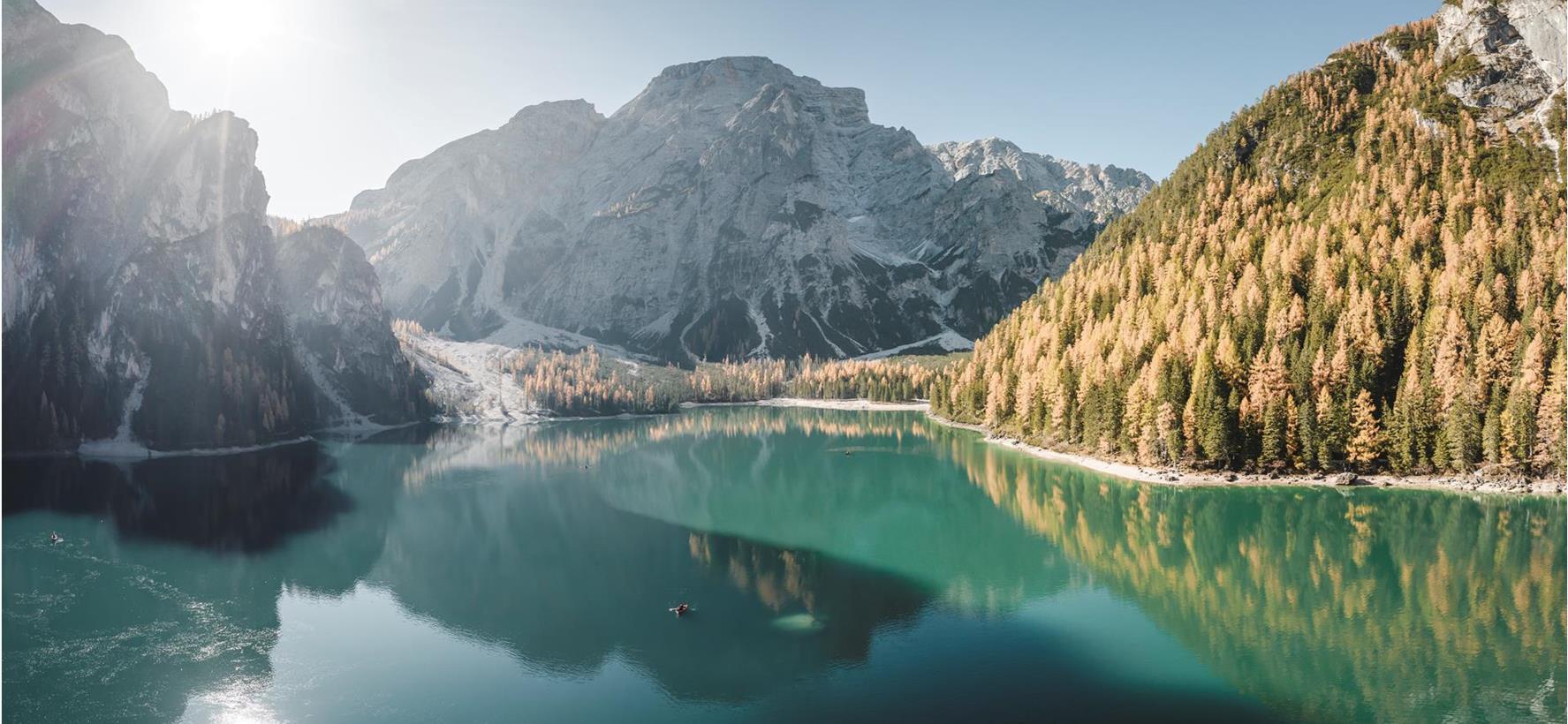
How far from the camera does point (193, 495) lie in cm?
11688

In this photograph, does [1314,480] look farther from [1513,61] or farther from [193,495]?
[193,495]

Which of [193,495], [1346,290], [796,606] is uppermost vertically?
[1346,290]

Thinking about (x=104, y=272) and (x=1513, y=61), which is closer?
(x=1513, y=61)

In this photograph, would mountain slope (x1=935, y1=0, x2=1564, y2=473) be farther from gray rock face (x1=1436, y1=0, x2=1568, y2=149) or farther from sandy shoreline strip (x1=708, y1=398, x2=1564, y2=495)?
sandy shoreline strip (x1=708, y1=398, x2=1564, y2=495)

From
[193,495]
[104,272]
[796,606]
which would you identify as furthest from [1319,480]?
[104,272]

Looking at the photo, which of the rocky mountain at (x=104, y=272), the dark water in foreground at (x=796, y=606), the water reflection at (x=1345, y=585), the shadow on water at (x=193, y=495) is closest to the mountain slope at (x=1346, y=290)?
the water reflection at (x=1345, y=585)

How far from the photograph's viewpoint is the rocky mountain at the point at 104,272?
166000 millimetres

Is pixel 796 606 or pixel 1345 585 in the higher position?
pixel 1345 585

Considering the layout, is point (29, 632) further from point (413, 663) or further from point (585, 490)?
point (585, 490)

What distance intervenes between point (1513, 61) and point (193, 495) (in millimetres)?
256606

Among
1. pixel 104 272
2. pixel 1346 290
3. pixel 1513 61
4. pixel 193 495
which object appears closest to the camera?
pixel 193 495

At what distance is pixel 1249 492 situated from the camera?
331 feet

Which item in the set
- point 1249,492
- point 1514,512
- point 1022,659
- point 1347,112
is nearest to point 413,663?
point 1022,659

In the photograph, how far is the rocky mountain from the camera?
166000 millimetres
